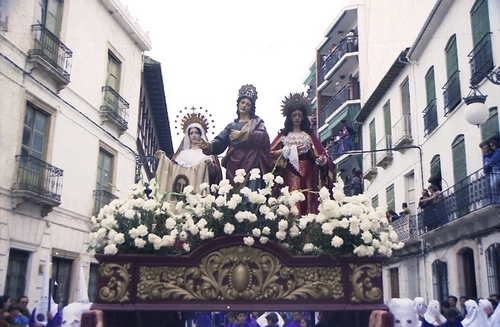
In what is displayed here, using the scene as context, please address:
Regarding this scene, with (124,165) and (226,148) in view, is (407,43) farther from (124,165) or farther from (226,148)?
(226,148)

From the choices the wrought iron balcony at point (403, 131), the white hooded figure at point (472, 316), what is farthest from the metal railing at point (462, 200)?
the white hooded figure at point (472, 316)

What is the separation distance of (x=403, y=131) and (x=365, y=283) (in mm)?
16101

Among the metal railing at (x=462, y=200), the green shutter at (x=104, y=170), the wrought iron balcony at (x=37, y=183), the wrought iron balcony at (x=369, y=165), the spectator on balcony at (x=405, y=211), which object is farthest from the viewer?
the wrought iron balcony at (x=369, y=165)

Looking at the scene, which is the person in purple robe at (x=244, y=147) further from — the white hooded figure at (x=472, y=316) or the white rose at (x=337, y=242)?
the white hooded figure at (x=472, y=316)

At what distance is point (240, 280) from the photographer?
3701 millimetres

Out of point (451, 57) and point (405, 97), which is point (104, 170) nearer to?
point (405, 97)

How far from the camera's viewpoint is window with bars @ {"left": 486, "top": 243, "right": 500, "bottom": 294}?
41.1 feet

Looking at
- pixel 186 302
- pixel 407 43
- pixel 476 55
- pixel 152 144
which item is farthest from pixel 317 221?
pixel 152 144

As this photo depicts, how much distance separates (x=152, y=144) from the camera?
27625 mm

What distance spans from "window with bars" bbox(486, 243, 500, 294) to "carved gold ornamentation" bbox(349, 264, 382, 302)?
9868mm

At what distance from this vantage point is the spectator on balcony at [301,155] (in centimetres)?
589

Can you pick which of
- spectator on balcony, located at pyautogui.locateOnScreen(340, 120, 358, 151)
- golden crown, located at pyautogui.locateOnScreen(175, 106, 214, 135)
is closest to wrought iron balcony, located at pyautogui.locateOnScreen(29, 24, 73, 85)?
golden crown, located at pyautogui.locateOnScreen(175, 106, 214, 135)

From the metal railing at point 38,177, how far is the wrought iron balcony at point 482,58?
942 centimetres

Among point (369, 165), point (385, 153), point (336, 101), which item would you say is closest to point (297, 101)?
point (385, 153)
